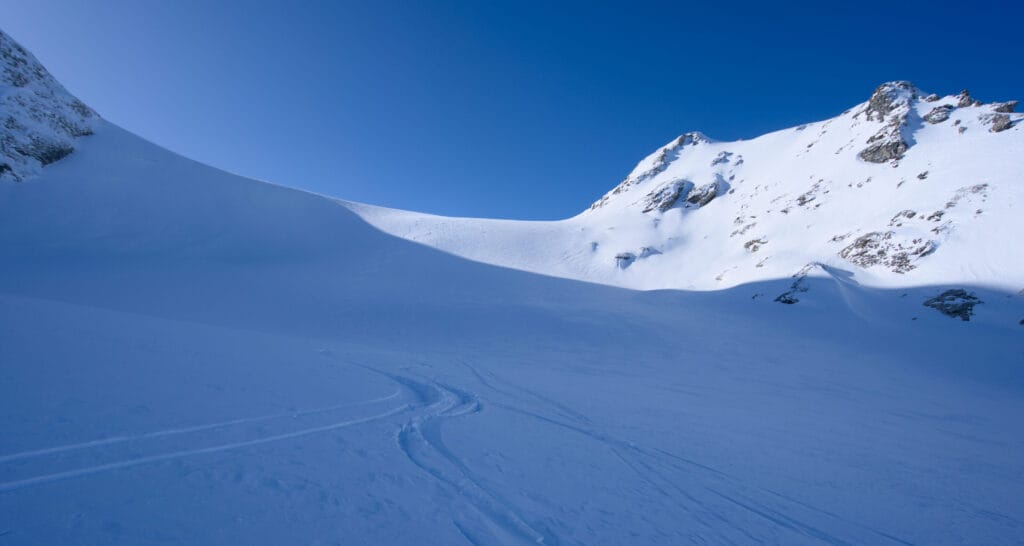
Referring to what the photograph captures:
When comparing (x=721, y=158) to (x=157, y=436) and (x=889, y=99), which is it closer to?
(x=889, y=99)

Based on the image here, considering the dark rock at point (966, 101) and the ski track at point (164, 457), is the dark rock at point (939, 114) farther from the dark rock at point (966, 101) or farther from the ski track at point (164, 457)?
the ski track at point (164, 457)

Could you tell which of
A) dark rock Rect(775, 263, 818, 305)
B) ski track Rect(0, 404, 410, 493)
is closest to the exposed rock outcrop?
dark rock Rect(775, 263, 818, 305)

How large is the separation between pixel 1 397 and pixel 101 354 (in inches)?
100

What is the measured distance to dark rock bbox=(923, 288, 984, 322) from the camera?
808 inches

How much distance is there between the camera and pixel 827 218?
117 feet

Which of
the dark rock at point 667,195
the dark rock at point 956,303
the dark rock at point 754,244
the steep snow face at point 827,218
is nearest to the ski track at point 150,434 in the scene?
the steep snow face at point 827,218

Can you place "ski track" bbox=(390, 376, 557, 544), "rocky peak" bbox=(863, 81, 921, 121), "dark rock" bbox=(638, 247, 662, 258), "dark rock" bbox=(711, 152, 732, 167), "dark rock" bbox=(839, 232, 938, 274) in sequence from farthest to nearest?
1. "dark rock" bbox=(711, 152, 732, 167)
2. "rocky peak" bbox=(863, 81, 921, 121)
3. "dark rock" bbox=(638, 247, 662, 258)
4. "dark rock" bbox=(839, 232, 938, 274)
5. "ski track" bbox=(390, 376, 557, 544)

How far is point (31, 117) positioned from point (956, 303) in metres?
57.7

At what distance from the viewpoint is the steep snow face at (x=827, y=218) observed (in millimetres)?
26219

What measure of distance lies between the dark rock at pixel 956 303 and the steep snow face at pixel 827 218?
1675mm

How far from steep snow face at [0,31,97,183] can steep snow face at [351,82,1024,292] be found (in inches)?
802

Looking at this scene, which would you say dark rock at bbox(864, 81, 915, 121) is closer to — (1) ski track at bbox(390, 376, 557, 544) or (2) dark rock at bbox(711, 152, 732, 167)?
(2) dark rock at bbox(711, 152, 732, 167)

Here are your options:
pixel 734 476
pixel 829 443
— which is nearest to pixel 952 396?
pixel 829 443

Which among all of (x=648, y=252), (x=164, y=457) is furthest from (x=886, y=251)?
(x=164, y=457)
